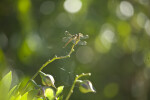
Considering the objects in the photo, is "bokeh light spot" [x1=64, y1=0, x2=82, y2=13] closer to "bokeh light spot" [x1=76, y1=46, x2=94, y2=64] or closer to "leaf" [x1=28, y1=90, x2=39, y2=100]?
"bokeh light spot" [x1=76, y1=46, x2=94, y2=64]

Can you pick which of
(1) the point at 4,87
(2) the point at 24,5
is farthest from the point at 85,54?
(1) the point at 4,87

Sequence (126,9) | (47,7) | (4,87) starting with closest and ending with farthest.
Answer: (4,87) < (47,7) < (126,9)

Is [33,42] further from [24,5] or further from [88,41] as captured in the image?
[88,41]

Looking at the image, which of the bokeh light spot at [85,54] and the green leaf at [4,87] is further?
the bokeh light spot at [85,54]

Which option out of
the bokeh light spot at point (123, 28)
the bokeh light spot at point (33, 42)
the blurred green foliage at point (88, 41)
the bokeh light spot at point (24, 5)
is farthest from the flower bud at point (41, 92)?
the bokeh light spot at point (123, 28)

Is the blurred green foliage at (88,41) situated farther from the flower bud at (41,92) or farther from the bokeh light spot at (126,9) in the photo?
the flower bud at (41,92)

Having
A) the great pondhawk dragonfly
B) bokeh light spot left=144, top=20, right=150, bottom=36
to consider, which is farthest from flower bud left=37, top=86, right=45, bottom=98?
bokeh light spot left=144, top=20, right=150, bottom=36

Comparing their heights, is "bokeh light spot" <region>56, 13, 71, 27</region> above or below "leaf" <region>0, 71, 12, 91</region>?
above

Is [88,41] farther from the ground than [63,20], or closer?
closer
